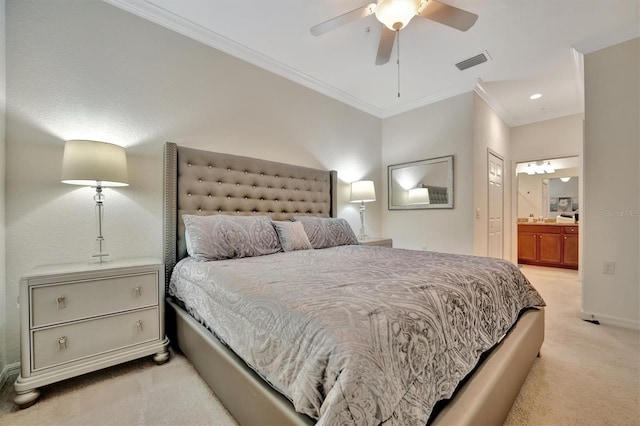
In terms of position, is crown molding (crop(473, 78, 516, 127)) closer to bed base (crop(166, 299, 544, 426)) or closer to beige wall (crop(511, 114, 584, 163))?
beige wall (crop(511, 114, 584, 163))

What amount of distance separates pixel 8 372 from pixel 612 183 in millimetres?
4940

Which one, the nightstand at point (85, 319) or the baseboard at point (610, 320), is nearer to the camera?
the nightstand at point (85, 319)

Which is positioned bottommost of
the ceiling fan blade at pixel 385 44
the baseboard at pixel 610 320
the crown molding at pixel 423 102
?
the baseboard at pixel 610 320

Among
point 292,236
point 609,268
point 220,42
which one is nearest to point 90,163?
point 292,236

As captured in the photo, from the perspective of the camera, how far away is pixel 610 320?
2510mm

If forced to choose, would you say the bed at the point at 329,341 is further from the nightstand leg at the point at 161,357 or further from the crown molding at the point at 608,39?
the crown molding at the point at 608,39

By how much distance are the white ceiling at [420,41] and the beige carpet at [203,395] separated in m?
2.66

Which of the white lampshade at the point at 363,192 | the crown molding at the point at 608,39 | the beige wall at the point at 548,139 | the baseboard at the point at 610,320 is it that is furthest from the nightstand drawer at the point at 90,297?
the beige wall at the point at 548,139

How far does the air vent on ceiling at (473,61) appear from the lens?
279 centimetres

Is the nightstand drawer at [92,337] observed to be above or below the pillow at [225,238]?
below

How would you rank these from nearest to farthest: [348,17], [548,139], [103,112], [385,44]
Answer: [348,17] → [103,112] → [385,44] → [548,139]

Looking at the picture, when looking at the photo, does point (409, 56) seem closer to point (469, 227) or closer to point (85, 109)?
point (469, 227)

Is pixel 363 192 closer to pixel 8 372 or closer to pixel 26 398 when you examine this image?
pixel 26 398

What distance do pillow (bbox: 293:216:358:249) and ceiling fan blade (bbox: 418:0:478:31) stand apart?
1.89 meters
